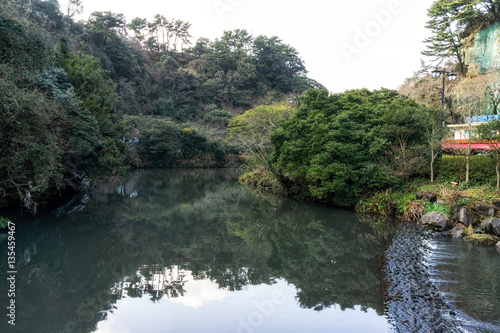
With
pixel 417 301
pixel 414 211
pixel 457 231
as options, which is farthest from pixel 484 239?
pixel 417 301

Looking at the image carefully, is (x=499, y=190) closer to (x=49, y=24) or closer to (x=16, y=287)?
(x=16, y=287)

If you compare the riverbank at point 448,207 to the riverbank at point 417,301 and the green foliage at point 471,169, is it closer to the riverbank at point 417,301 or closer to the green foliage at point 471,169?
the green foliage at point 471,169

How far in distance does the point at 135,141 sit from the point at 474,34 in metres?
32.3

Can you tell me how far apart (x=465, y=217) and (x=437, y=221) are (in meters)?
0.74

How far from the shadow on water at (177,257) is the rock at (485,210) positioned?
102 inches

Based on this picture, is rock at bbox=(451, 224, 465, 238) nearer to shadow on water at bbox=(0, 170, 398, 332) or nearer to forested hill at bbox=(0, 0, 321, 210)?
shadow on water at bbox=(0, 170, 398, 332)

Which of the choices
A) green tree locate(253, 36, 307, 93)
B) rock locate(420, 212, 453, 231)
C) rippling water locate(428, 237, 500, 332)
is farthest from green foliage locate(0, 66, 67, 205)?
green tree locate(253, 36, 307, 93)

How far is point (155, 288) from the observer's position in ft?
21.1

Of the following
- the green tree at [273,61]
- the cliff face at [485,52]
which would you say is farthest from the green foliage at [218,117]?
the cliff face at [485,52]

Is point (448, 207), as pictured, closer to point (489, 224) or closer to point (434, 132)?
point (489, 224)

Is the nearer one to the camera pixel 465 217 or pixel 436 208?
pixel 465 217

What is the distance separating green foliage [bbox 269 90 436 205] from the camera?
12.5 m

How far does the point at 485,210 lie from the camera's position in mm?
9328

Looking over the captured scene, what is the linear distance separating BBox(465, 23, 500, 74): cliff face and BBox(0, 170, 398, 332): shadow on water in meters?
16.9
